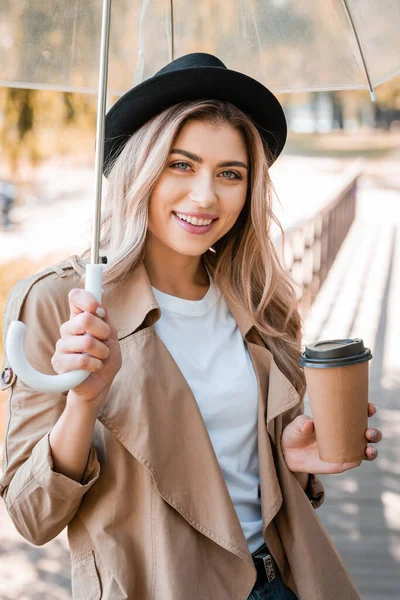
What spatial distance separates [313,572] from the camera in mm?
2232

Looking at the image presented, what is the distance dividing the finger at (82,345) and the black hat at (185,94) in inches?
34.4

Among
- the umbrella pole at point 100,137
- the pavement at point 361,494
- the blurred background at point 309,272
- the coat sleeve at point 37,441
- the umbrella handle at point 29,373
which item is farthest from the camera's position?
the blurred background at point 309,272

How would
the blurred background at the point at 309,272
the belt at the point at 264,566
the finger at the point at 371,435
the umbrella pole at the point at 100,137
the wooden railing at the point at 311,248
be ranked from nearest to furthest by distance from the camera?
the umbrella pole at the point at 100,137
the finger at the point at 371,435
the belt at the point at 264,566
the blurred background at the point at 309,272
the wooden railing at the point at 311,248

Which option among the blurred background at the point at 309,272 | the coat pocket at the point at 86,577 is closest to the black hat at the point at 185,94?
the blurred background at the point at 309,272

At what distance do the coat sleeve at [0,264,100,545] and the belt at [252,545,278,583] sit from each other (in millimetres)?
483

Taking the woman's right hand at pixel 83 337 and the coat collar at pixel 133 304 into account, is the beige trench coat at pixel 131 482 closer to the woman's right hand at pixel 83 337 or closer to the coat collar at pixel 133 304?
the coat collar at pixel 133 304

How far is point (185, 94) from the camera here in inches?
89.7

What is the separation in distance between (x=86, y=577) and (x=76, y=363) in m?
0.61

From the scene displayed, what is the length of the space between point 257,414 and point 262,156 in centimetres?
69

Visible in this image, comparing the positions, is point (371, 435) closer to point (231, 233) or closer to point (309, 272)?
point (231, 233)

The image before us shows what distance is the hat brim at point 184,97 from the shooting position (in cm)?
224

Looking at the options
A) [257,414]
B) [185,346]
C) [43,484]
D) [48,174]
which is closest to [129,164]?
[185,346]

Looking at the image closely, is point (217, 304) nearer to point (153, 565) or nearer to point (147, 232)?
point (147, 232)

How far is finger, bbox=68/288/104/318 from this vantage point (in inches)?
62.6
